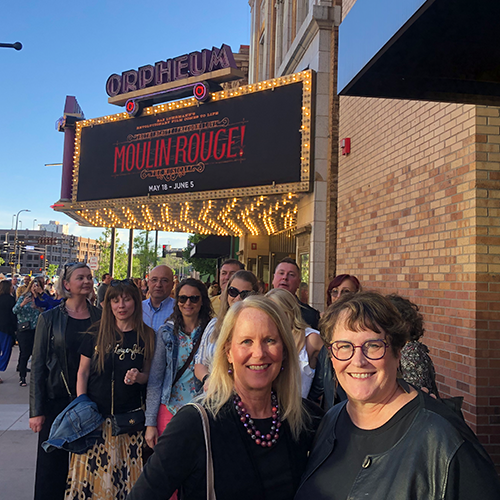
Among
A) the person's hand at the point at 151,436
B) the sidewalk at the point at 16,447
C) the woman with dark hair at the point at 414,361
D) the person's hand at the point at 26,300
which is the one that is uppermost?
the woman with dark hair at the point at 414,361

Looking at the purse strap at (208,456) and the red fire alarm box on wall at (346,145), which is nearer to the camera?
the purse strap at (208,456)

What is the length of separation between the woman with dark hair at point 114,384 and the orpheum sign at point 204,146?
684cm

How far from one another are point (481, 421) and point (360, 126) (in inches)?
199

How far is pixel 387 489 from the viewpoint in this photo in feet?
5.11

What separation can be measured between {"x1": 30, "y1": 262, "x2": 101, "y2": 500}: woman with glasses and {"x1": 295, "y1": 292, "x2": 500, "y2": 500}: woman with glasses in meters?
2.78

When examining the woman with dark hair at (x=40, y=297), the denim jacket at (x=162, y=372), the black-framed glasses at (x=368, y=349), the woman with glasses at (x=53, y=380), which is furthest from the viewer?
the woman with dark hair at (x=40, y=297)

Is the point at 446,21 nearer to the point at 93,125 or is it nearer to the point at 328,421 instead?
the point at 328,421

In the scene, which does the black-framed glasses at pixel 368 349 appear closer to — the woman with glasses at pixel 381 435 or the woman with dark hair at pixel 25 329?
the woman with glasses at pixel 381 435

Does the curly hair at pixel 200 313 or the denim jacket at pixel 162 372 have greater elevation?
the curly hair at pixel 200 313

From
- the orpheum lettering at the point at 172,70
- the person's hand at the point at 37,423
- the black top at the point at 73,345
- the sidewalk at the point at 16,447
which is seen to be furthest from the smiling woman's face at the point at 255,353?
the orpheum lettering at the point at 172,70

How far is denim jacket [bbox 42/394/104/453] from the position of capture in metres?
3.39

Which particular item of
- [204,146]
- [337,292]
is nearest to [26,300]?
[204,146]

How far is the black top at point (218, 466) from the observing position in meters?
1.82

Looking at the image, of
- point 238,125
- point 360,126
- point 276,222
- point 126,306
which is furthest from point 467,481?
point 276,222
